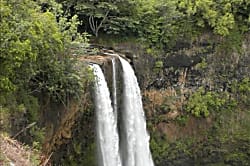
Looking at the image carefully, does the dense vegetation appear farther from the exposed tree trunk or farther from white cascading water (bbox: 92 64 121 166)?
white cascading water (bbox: 92 64 121 166)

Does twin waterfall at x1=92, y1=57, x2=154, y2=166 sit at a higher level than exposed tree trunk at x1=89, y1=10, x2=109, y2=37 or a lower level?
lower

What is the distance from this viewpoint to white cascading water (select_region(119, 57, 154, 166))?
16.7 metres

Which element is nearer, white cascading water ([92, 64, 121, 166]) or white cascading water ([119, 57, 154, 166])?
white cascading water ([92, 64, 121, 166])

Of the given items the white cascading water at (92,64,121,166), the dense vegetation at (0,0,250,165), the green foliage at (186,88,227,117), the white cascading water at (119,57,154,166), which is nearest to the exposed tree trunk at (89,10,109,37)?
the dense vegetation at (0,0,250,165)

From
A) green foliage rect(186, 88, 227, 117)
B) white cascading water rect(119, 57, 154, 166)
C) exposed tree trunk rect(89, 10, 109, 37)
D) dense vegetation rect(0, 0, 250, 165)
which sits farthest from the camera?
green foliage rect(186, 88, 227, 117)

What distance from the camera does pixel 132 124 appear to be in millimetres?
16953

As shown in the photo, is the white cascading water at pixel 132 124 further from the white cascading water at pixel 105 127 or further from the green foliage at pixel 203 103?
the green foliage at pixel 203 103

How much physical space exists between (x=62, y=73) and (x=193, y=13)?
9.04m

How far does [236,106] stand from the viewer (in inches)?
797

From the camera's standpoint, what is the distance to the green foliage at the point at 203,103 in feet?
64.2

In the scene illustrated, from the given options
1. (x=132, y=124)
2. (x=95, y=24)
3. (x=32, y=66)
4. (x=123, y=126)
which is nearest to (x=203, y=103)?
(x=132, y=124)

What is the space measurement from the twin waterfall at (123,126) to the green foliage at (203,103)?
2.70m

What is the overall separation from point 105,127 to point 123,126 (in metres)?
1.70

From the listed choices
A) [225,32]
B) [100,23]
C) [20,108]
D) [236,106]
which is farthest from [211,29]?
[20,108]
